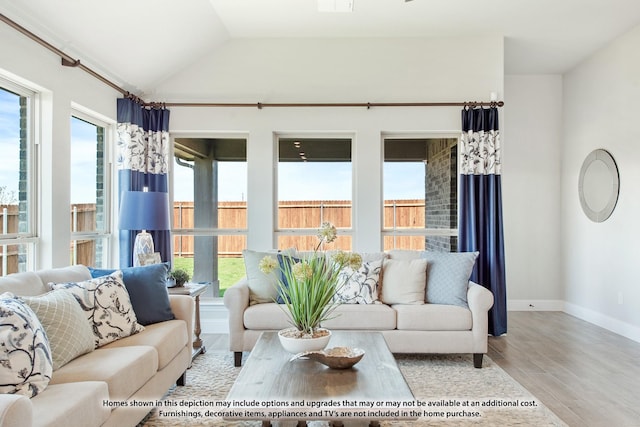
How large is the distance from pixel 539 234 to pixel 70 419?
17.8ft

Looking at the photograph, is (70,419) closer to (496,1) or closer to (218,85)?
(218,85)

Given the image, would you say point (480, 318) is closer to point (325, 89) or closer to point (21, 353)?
point (325, 89)

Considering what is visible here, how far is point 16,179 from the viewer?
10.0 feet

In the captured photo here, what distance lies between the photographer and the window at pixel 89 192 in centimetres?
377

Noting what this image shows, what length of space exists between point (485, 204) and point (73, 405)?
3.92 m

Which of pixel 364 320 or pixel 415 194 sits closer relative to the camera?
pixel 364 320

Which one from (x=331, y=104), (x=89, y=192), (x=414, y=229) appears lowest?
(x=414, y=229)

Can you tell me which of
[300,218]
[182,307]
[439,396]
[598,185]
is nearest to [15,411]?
[182,307]

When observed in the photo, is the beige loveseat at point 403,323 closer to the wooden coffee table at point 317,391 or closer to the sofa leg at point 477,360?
the sofa leg at point 477,360

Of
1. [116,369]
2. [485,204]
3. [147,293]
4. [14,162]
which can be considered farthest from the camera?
[485,204]

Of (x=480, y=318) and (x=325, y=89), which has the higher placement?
(x=325, y=89)

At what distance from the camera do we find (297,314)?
93.2 inches

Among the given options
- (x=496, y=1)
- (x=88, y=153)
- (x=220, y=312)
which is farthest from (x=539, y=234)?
(x=88, y=153)

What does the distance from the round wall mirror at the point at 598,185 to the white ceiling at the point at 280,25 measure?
1243 millimetres
